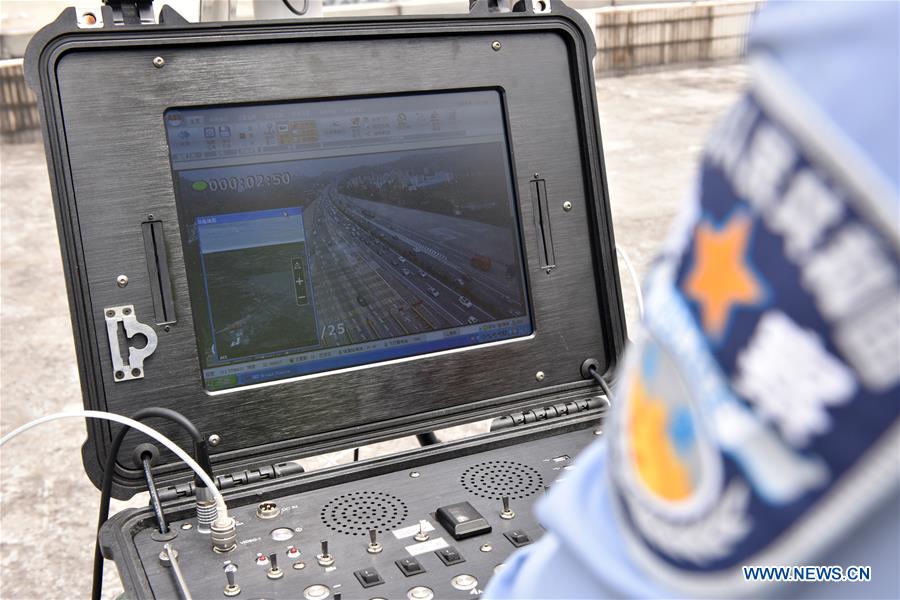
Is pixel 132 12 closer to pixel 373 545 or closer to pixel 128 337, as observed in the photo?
pixel 128 337

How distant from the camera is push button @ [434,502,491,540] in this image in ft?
2.60

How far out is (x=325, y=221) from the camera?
2.97ft

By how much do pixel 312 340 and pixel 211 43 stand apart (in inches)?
11.9

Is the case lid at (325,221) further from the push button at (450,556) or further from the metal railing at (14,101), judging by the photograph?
the metal railing at (14,101)

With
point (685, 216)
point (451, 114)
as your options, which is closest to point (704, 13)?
point (451, 114)

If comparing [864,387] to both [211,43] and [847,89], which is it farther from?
[211,43]

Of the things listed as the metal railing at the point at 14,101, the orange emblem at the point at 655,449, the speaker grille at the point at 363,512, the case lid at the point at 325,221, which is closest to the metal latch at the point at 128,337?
the case lid at the point at 325,221

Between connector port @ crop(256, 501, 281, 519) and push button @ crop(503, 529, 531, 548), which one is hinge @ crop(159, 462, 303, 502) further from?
push button @ crop(503, 529, 531, 548)

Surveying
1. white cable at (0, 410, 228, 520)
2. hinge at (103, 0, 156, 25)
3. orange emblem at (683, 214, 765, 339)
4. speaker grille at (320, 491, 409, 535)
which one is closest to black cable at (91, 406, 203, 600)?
white cable at (0, 410, 228, 520)

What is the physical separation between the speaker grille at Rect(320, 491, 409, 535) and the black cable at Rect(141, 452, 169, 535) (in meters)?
0.14

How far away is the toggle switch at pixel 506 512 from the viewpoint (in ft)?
2.71

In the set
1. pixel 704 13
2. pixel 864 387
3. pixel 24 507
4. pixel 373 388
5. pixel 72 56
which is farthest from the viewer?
pixel 704 13

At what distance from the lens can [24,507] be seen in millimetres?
1980

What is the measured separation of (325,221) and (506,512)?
330mm
